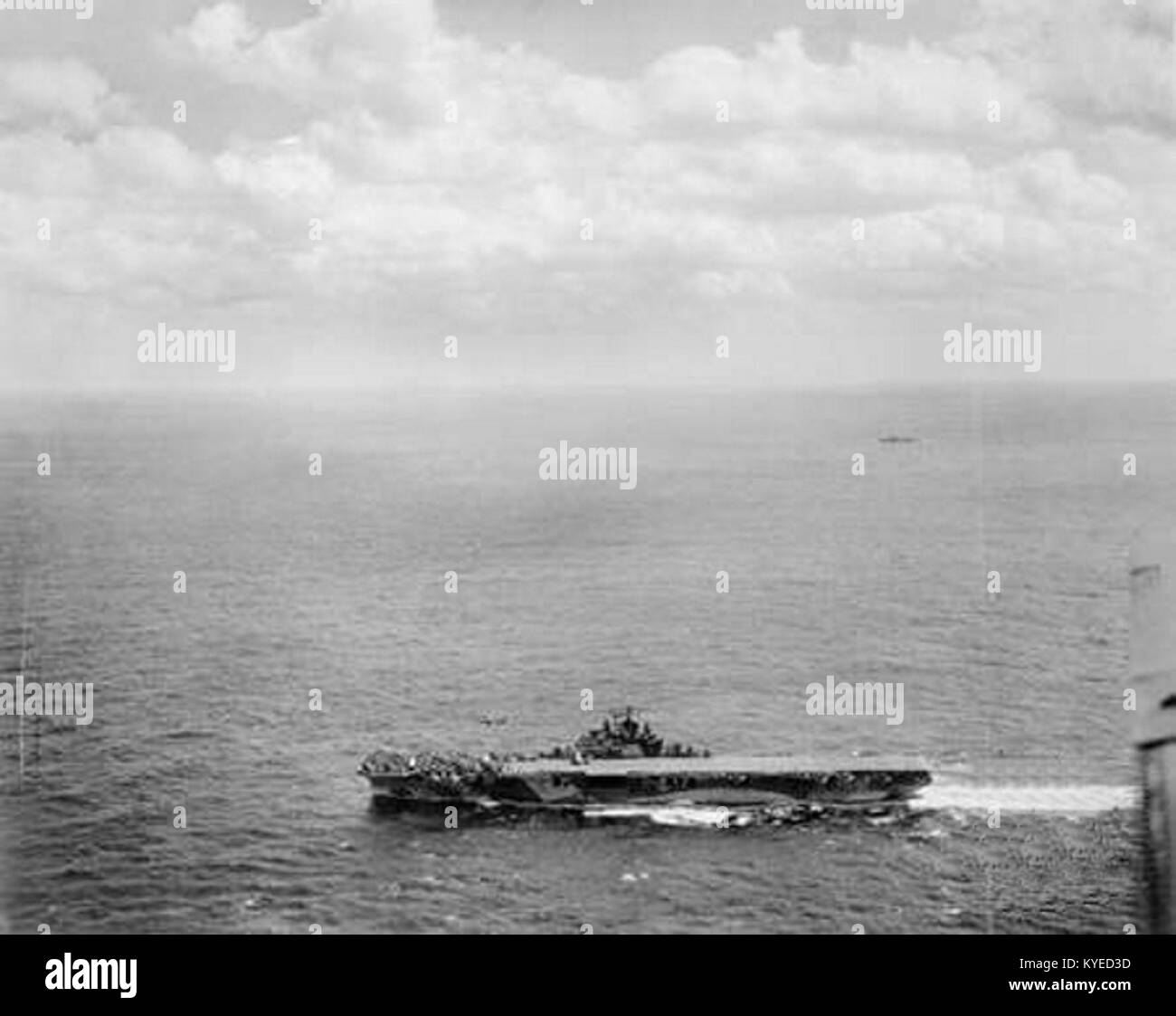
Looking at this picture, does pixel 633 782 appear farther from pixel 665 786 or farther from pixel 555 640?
pixel 555 640

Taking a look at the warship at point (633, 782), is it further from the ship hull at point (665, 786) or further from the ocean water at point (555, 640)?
the ocean water at point (555, 640)

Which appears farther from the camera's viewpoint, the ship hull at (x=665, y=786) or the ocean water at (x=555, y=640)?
the ship hull at (x=665, y=786)

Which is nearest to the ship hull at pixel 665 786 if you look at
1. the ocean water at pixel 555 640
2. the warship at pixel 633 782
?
the warship at pixel 633 782

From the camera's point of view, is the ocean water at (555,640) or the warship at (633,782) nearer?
the ocean water at (555,640)
